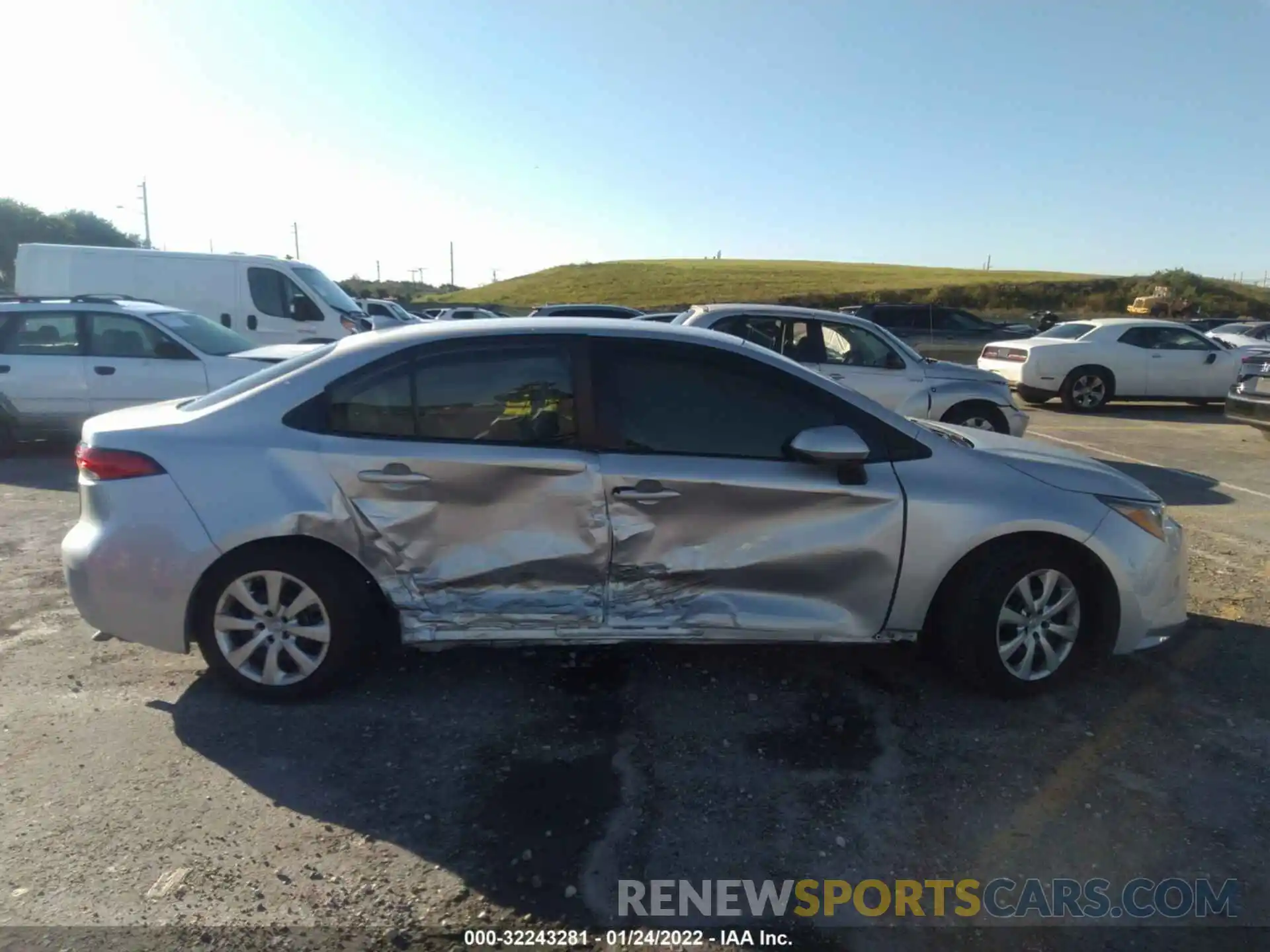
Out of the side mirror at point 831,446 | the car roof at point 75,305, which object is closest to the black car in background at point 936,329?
the car roof at point 75,305

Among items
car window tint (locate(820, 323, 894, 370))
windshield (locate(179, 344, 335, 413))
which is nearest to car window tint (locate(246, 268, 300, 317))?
car window tint (locate(820, 323, 894, 370))

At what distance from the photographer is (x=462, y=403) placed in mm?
3820

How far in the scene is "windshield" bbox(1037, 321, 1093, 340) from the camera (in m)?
15.1

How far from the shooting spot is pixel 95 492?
375 cm

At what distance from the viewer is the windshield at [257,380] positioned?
3.94 metres

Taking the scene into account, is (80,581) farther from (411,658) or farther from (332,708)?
(411,658)

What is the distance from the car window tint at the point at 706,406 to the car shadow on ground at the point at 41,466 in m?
6.28

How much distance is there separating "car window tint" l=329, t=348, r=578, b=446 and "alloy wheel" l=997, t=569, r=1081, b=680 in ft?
6.69

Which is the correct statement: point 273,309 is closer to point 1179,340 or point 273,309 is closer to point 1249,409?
point 1249,409

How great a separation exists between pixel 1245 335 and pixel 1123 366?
10350 mm

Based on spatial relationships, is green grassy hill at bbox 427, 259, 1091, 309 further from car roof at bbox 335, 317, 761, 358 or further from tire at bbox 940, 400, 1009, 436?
car roof at bbox 335, 317, 761, 358

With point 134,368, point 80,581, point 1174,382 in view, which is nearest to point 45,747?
point 80,581

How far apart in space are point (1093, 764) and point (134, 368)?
29.9 feet

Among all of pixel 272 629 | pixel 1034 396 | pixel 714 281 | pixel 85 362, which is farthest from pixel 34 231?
pixel 272 629
